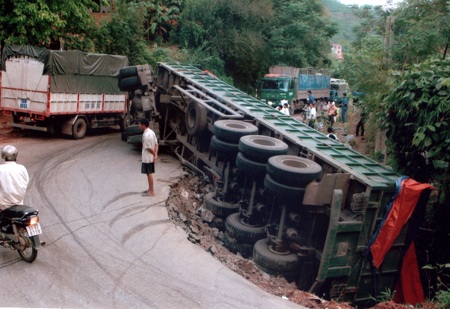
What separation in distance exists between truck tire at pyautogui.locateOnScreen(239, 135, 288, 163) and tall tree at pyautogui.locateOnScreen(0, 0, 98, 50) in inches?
512

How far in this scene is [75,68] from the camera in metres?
14.2

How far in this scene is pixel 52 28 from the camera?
712 inches

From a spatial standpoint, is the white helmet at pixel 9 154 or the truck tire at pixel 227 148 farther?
the truck tire at pixel 227 148

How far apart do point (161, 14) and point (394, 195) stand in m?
27.3

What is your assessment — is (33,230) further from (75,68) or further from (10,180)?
(75,68)

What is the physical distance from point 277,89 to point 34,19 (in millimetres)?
16064

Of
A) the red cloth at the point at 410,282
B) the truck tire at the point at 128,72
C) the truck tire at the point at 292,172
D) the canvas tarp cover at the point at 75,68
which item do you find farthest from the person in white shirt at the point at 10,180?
the canvas tarp cover at the point at 75,68

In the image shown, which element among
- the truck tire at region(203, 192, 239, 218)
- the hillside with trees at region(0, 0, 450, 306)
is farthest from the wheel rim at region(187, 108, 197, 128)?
the hillside with trees at region(0, 0, 450, 306)

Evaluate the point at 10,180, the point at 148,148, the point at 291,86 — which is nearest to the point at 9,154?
the point at 10,180

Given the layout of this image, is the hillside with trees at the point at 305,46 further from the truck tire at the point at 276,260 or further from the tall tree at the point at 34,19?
the truck tire at the point at 276,260

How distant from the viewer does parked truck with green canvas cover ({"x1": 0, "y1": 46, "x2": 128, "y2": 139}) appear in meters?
13.3

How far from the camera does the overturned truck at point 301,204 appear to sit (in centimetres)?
676

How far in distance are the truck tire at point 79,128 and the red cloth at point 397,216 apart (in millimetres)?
11682

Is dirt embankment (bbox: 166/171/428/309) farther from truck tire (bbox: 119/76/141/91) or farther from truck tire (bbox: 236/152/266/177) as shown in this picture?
truck tire (bbox: 119/76/141/91)
